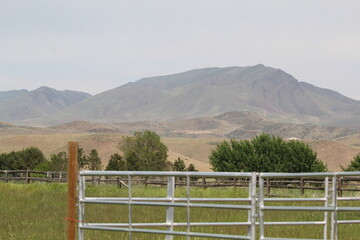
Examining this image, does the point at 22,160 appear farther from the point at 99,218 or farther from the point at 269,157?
the point at 99,218

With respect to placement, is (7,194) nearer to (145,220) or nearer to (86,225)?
(145,220)

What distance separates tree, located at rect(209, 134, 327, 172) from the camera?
2532 inches

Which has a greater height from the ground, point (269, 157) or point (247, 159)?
point (269, 157)

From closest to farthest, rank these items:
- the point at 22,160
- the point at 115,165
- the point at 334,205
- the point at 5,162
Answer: the point at 334,205, the point at 115,165, the point at 22,160, the point at 5,162

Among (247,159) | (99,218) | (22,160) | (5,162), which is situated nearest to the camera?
(99,218)

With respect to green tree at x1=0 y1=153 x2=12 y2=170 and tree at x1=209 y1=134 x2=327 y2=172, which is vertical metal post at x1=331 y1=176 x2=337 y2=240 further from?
green tree at x1=0 y1=153 x2=12 y2=170

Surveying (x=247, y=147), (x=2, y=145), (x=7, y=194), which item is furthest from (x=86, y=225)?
(x=2, y=145)

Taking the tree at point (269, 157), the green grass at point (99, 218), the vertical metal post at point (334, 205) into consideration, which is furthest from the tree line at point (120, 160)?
the vertical metal post at point (334, 205)

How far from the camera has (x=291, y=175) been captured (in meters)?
10.2

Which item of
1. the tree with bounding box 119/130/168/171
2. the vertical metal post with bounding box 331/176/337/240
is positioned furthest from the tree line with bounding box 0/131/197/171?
the vertical metal post with bounding box 331/176/337/240

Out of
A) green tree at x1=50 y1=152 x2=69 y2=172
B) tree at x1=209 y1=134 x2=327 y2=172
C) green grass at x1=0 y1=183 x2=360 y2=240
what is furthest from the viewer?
tree at x1=209 y1=134 x2=327 y2=172

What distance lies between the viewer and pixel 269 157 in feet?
212

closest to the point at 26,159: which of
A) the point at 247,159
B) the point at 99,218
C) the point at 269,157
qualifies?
the point at 247,159

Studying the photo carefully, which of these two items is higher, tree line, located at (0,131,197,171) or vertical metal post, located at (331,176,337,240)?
vertical metal post, located at (331,176,337,240)
